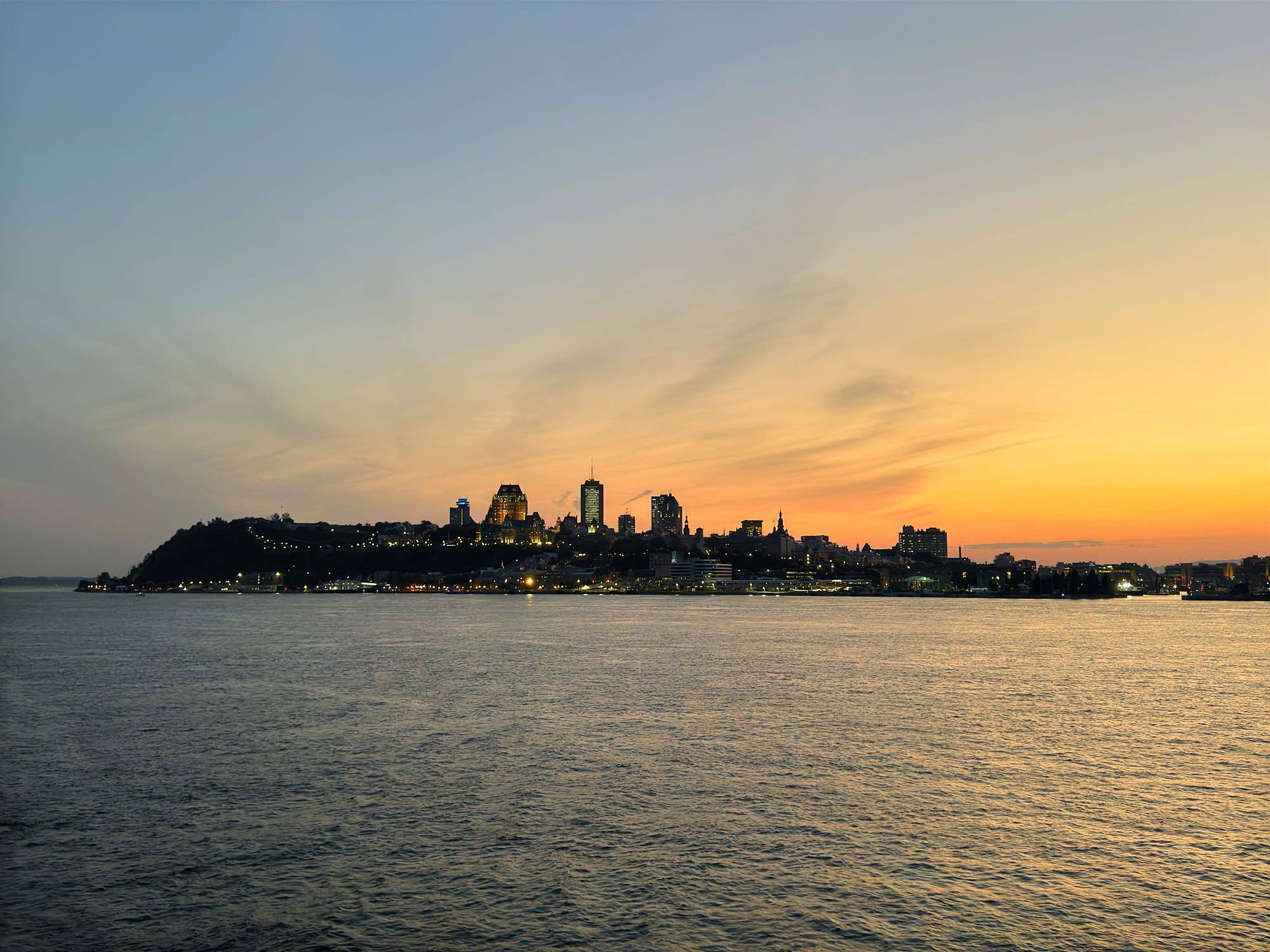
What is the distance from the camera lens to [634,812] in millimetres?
26000

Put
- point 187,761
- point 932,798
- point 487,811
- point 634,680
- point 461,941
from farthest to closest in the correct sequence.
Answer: point 634,680
point 187,761
point 932,798
point 487,811
point 461,941

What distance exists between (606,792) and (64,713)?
1413 inches

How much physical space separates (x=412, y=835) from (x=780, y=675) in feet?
142

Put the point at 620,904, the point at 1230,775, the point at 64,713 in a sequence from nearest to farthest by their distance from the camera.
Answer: the point at 620,904, the point at 1230,775, the point at 64,713

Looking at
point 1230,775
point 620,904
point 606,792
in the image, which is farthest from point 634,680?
point 620,904

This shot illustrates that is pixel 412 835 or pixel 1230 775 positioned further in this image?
pixel 1230 775

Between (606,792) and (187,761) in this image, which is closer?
(606,792)

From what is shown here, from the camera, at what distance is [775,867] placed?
21.4m

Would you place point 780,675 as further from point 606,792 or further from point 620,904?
point 620,904

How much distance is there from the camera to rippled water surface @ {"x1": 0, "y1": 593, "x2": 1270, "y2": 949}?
720 inches

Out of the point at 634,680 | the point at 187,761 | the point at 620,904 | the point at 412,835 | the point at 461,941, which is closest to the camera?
the point at 461,941

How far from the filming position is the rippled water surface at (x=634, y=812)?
60.0 ft

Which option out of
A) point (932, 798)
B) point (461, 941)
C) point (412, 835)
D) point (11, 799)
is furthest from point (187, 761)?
point (932, 798)

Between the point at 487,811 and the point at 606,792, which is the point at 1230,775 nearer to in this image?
the point at 606,792
